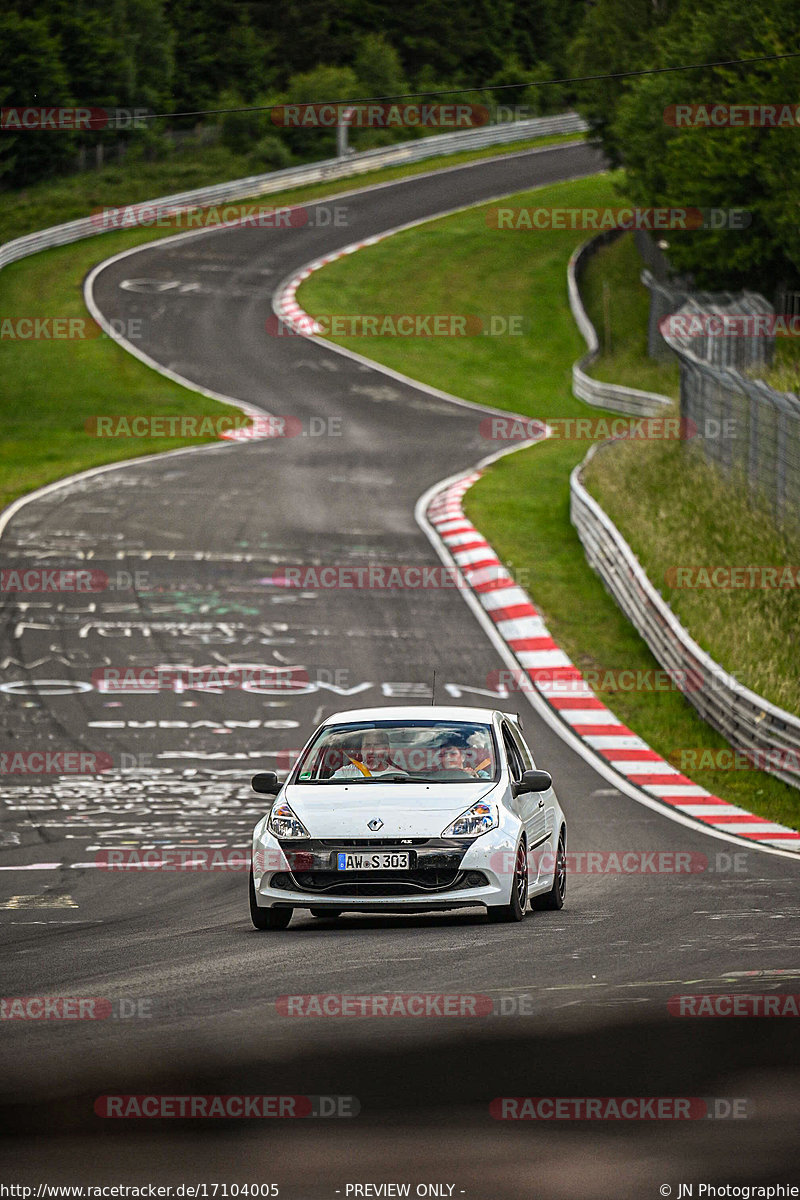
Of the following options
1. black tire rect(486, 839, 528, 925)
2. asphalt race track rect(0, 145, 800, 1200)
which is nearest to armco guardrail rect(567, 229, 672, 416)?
asphalt race track rect(0, 145, 800, 1200)

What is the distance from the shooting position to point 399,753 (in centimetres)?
1110

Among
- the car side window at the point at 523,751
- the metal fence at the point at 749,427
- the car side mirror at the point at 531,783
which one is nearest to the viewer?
the car side mirror at the point at 531,783

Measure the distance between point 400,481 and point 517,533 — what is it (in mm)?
5193

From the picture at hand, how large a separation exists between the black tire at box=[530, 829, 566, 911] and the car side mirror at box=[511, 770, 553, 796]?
774mm

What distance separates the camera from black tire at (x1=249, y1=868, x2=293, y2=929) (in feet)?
33.0

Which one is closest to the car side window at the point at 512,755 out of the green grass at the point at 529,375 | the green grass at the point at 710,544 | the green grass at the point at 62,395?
the green grass at the point at 529,375

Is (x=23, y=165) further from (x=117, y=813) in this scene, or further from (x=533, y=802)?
(x=533, y=802)

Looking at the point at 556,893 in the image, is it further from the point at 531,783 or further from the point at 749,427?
the point at 749,427

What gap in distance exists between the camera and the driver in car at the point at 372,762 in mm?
10711

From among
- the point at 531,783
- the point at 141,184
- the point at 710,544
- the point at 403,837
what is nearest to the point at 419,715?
the point at 531,783

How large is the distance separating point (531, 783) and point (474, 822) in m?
0.59

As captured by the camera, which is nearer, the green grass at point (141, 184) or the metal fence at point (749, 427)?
the metal fence at point (749, 427)

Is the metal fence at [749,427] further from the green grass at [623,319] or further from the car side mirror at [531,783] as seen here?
the green grass at [623,319]

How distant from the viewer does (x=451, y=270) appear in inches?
2173
